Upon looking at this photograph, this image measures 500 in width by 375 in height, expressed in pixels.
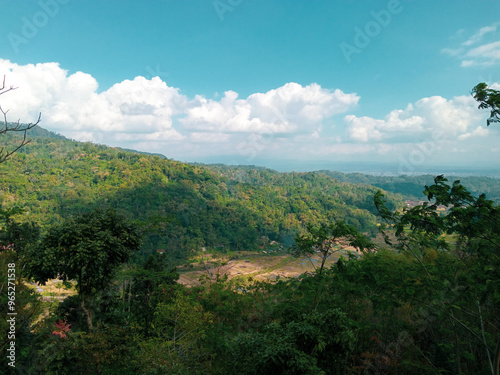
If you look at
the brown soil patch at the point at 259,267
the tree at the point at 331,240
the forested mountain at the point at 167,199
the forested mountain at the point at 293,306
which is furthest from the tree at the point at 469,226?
the forested mountain at the point at 167,199

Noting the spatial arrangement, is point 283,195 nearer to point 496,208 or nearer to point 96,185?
point 96,185

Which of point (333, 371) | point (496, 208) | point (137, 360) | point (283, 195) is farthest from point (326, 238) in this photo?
point (283, 195)

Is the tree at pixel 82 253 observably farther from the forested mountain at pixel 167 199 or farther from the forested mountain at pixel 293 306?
the forested mountain at pixel 167 199

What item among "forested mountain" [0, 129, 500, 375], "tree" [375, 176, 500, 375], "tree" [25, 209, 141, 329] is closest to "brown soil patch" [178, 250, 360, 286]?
"forested mountain" [0, 129, 500, 375]

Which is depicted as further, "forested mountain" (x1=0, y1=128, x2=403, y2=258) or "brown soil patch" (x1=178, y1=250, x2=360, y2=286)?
"forested mountain" (x1=0, y1=128, x2=403, y2=258)

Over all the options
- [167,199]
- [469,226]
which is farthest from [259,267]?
[469,226]

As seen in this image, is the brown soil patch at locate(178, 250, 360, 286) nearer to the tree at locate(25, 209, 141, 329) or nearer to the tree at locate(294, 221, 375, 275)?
the tree at locate(25, 209, 141, 329)
